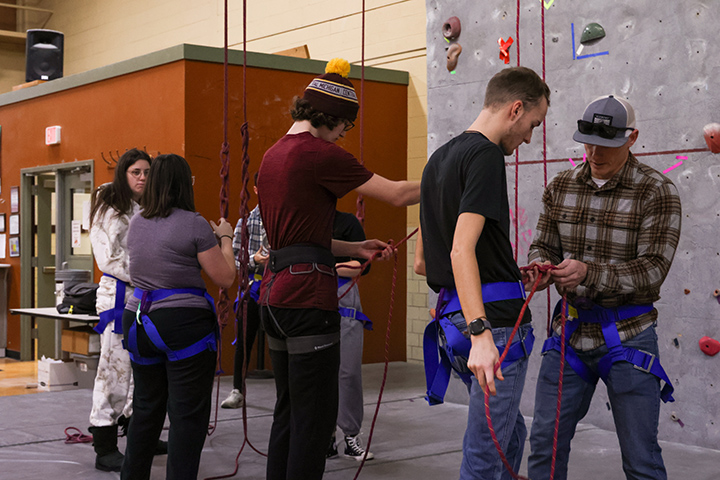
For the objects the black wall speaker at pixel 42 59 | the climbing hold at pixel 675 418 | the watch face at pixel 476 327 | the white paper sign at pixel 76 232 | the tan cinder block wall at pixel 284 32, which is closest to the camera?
the watch face at pixel 476 327

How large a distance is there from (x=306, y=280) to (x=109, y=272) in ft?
5.16

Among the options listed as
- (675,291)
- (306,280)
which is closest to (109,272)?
(306,280)

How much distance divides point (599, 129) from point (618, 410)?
0.90 meters

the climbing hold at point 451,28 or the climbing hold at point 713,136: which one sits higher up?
the climbing hold at point 451,28

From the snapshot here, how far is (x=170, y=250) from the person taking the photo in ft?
9.98

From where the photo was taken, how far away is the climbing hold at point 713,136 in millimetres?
4133

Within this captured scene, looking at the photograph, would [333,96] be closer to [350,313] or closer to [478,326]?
[478,326]

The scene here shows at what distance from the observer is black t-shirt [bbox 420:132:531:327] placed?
2.06 meters

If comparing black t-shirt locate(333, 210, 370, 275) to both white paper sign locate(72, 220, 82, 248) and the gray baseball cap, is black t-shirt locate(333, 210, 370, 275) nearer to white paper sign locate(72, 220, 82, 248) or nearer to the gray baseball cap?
the gray baseball cap

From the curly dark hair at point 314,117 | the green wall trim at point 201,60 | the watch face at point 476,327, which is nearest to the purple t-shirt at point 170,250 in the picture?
the curly dark hair at point 314,117

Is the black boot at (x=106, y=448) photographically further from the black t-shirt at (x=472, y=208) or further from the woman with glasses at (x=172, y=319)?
the black t-shirt at (x=472, y=208)

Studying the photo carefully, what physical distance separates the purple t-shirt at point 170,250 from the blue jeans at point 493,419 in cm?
124

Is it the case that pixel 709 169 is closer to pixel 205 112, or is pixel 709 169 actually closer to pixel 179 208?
pixel 179 208

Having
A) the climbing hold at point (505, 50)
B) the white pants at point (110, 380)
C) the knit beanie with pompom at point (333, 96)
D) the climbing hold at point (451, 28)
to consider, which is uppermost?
the climbing hold at point (451, 28)
